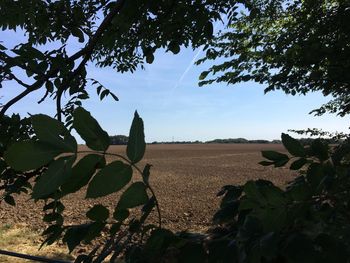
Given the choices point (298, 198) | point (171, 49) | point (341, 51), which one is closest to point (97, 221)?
point (298, 198)

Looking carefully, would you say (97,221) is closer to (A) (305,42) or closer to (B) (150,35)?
(B) (150,35)

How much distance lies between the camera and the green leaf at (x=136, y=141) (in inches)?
27.9

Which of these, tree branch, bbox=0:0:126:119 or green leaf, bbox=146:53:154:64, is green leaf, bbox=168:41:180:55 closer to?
green leaf, bbox=146:53:154:64

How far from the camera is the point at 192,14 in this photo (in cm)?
293

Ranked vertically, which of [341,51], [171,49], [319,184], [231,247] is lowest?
[231,247]

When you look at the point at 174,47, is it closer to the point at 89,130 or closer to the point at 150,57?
the point at 150,57

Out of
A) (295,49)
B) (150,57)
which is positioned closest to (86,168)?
(150,57)

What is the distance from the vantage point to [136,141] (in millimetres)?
710

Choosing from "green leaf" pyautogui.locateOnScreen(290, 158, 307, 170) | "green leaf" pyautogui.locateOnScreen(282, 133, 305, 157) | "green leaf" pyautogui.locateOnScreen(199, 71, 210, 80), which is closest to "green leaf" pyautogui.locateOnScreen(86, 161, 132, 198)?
"green leaf" pyautogui.locateOnScreen(282, 133, 305, 157)

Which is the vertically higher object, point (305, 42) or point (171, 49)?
point (305, 42)

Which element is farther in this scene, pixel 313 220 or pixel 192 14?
pixel 192 14

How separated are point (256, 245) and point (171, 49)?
8.73ft

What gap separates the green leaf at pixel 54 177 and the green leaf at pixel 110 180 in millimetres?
46

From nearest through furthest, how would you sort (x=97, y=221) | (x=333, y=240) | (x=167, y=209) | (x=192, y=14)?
(x=333, y=240), (x=97, y=221), (x=192, y=14), (x=167, y=209)
